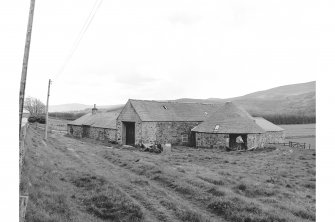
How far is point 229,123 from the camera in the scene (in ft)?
111

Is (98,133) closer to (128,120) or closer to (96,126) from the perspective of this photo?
(96,126)

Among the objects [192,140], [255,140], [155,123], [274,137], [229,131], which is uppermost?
[155,123]

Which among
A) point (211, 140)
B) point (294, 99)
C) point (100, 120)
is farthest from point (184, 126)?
point (294, 99)

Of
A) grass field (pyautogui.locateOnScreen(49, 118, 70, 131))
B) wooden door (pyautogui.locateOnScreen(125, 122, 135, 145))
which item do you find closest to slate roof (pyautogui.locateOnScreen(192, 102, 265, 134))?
wooden door (pyautogui.locateOnScreen(125, 122, 135, 145))

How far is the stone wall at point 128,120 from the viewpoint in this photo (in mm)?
34562

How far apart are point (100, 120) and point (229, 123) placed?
22.7 meters

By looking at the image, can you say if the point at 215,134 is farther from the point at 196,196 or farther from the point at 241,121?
the point at 196,196

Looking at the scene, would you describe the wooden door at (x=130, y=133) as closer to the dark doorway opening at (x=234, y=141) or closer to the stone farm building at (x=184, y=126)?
the stone farm building at (x=184, y=126)

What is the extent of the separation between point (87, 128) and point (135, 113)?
16.3 m

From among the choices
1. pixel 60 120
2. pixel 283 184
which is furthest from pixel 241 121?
pixel 60 120

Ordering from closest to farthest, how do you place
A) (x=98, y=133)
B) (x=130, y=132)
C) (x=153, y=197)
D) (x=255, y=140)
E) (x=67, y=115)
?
1. (x=153, y=197)
2. (x=255, y=140)
3. (x=130, y=132)
4. (x=98, y=133)
5. (x=67, y=115)

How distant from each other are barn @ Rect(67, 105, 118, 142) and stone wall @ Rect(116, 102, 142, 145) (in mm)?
1559

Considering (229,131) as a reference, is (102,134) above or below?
below

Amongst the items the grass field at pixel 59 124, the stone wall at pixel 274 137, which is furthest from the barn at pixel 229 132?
the grass field at pixel 59 124
